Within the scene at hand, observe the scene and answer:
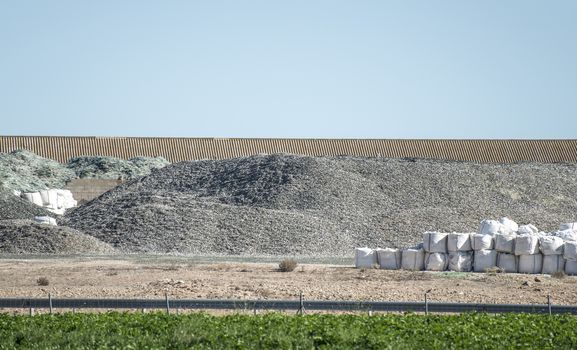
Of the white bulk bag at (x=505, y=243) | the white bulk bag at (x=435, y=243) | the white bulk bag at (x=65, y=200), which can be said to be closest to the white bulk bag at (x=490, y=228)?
the white bulk bag at (x=505, y=243)

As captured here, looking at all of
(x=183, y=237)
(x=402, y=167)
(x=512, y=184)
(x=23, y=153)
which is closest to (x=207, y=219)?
(x=183, y=237)

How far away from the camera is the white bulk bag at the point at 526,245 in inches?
1246

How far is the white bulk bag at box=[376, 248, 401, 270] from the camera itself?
32.9 m

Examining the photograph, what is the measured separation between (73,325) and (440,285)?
507 inches

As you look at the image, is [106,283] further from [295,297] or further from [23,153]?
[23,153]

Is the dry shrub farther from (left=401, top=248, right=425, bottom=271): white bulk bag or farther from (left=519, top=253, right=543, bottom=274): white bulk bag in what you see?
(left=401, top=248, right=425, bottom=271): white bulk bag

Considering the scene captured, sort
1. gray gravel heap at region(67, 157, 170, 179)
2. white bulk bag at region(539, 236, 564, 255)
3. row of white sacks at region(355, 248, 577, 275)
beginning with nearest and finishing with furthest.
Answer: white bulk bag at region(539, 236, 564, 255), row of white sacks at region(355, 248, 577, 275), gray gravel heap at region(67, 157, 170, 179)

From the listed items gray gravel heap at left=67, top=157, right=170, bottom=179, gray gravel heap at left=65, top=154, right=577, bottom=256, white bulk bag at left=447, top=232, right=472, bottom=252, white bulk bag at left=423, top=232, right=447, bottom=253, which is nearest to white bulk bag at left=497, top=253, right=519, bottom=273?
white bulk bag at left=447, top=232, right=472, bottom=252

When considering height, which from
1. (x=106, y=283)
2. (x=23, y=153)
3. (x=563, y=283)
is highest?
(x=23, y=153)

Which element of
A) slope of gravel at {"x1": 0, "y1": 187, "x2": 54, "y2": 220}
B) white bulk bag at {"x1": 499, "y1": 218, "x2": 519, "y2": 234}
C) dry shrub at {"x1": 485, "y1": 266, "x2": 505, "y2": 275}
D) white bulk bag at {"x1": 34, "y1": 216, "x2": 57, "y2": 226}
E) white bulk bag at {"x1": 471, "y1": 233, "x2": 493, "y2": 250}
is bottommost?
dry shrub at {"x1": 485, "y1": 266, "x2": 505, "y2": 275}

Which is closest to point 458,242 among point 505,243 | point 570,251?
point 505,243

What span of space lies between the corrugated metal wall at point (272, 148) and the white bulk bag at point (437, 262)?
36.2 metres

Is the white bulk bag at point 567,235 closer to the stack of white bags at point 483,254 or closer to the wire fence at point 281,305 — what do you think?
the stack of white bags at point 483,254

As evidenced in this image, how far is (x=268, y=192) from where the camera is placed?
49531 mm
